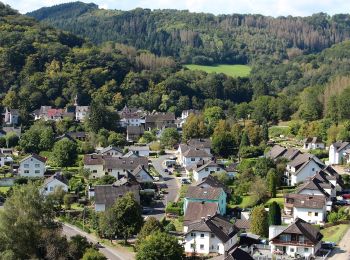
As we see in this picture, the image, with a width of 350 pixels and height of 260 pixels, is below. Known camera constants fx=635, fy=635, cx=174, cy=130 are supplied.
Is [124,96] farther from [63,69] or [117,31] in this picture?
[117,31]

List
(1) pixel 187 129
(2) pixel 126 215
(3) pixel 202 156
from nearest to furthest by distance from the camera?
(2) pixel 126 215 < (3) pixel 202 156 < (1) pixel 187 129

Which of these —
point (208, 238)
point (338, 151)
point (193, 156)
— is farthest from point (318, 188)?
point (193, 156)

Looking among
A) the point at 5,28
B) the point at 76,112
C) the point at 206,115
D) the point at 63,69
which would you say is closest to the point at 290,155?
the point at 206,115

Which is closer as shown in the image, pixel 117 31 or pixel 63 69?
pixel 63 69

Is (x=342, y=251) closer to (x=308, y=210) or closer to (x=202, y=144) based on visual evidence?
(x=308, y=210)

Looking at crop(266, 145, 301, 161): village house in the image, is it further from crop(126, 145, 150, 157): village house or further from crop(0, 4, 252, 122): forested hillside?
crop(0, 4, 252, 122): forested hillside

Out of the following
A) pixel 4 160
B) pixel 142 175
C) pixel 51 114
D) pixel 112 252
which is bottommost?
pixel 112 252

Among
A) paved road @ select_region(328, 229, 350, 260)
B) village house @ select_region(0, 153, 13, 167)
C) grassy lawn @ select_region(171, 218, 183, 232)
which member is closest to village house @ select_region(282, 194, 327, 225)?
paved road @ select_region(328, 229, 350, 260)

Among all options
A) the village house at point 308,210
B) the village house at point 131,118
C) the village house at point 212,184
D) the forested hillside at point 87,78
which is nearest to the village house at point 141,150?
the village house at point 131,118
